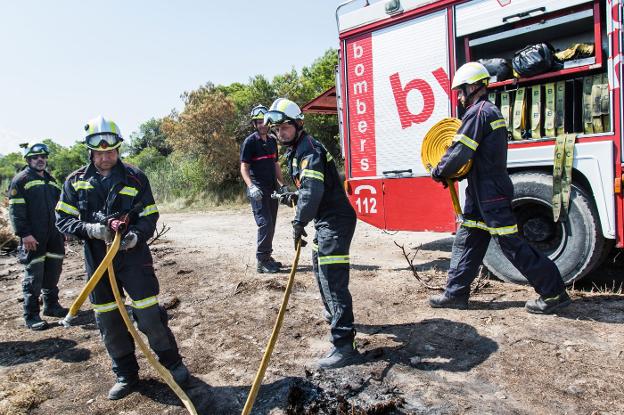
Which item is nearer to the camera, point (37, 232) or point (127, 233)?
point (127, 233)

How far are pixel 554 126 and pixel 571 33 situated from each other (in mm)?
1296

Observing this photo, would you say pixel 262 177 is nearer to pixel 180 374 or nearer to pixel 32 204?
pixel 32 204

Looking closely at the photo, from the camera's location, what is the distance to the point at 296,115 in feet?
11.7

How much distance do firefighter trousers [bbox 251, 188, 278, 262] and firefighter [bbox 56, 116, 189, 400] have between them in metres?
2.62

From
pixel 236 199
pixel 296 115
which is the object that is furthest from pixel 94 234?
pixel 236 199

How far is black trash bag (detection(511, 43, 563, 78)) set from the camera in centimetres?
452

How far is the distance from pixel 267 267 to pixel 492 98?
3.18 meters

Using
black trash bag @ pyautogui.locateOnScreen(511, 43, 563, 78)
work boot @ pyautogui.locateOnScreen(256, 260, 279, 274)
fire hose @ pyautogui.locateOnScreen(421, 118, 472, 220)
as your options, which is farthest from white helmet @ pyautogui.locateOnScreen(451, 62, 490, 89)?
work boot @ pyautogui.locateOnScreen(256, 260, 279, 274)

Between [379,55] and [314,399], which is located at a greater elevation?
[379,55]

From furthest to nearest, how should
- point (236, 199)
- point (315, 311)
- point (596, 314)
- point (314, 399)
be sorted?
point (236, 199) < point (315, 311) < point (596, 314) < point (314, 399)

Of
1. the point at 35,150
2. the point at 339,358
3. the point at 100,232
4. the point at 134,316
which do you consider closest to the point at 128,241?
the point at 100,232

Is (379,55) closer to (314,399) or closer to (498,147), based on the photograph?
(498,147)

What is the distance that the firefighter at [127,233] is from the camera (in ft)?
10.3

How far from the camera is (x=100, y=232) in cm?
299
